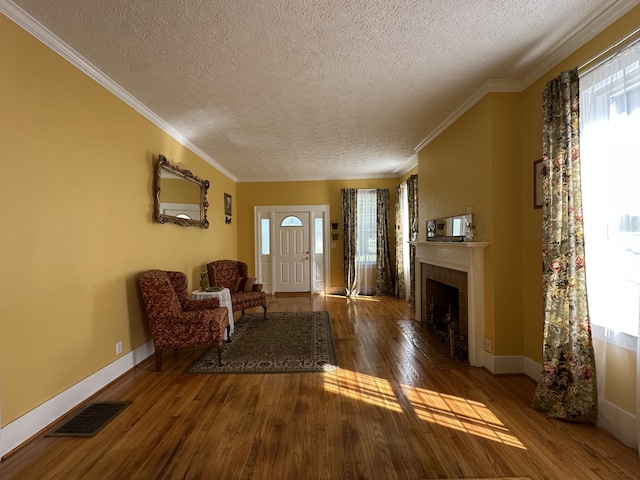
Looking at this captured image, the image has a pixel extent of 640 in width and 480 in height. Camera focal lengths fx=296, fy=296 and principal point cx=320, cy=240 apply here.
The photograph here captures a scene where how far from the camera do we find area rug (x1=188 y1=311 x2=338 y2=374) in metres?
2.95

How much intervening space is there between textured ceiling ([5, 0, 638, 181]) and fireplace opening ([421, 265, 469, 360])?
194 centimetres

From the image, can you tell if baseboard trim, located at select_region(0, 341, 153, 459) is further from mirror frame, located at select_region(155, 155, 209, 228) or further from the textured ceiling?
the textured ceiling

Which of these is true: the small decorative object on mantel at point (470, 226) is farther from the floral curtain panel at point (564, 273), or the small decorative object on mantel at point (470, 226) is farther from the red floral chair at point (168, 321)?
the red floral chair at point (168, 321)

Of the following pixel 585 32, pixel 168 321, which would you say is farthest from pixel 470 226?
pixel 168 321

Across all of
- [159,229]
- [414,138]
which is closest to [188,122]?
[159,229]

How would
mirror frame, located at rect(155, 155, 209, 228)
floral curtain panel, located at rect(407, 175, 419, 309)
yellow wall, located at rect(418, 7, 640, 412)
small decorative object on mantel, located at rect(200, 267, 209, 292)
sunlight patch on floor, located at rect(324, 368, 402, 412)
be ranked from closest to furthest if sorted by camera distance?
sunlight patch on floor, located at rect(324, 368, 402, 412)
yellow wall, located at rect(418, 7, 640, 412)
mirror frame, located at rect(155, 155, 209, 228)
small decorative object on mantel, located at rect(200, 267, 209, 292)
floral curtain panel, located at rect(407, 175, 419, 309)

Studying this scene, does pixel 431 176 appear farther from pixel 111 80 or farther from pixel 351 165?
pixel 111 80

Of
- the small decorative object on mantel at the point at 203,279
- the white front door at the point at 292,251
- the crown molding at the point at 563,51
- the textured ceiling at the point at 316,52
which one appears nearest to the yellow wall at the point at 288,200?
the white front door at the point at 292,251

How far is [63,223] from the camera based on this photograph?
2.19m

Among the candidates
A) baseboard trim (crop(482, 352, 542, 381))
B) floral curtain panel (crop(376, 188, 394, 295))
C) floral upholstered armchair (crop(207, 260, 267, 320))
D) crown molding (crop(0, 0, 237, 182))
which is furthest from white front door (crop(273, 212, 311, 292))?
baseboard trim (crop(482, 352, 542, 381))

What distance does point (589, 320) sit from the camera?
2.01 m

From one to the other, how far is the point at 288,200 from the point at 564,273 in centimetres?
556

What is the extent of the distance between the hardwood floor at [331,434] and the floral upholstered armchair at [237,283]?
65.2 inches

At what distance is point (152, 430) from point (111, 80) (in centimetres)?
288
